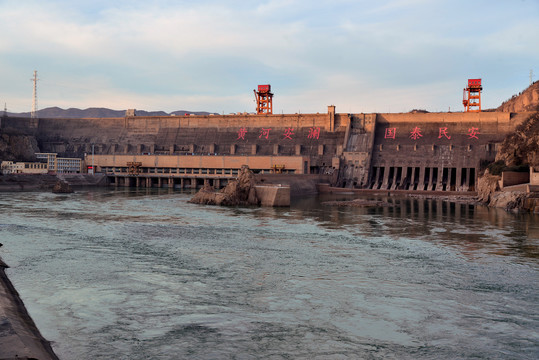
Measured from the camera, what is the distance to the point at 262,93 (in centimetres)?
9906

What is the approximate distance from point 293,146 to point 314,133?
178 inches

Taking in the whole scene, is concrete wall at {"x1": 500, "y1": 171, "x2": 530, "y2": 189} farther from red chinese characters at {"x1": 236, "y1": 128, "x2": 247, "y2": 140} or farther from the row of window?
red chinese characters at {"x1": 236, "y1": 128, "x2": 247, "y2": 140}

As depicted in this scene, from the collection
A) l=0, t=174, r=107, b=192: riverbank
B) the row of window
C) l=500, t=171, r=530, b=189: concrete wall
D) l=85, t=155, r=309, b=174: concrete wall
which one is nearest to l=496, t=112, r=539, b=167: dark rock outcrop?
l=500, t=171, r=530, b=189: concrete wall

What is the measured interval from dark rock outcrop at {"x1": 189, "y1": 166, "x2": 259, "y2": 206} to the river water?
15796mm

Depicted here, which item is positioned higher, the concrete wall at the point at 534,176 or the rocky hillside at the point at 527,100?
the rocky hillside at the point at 527,100

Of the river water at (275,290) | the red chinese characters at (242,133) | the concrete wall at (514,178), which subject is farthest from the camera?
the red chinese characters at (242,133)

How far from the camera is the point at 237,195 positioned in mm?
49031

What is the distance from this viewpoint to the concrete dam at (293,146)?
249ft

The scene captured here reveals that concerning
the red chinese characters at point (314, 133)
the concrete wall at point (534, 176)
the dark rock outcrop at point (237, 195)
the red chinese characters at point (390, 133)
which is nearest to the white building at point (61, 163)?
the red chinese characters at point (314, 133)

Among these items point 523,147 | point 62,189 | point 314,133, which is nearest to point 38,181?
point 62,189

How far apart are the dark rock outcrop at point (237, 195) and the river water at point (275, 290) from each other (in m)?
15.8

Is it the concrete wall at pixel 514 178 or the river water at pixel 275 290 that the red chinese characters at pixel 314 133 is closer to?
the concrete wall at pixel 514 178

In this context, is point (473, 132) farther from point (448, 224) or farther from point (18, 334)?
point (18, 334)

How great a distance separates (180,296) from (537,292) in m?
11.7
